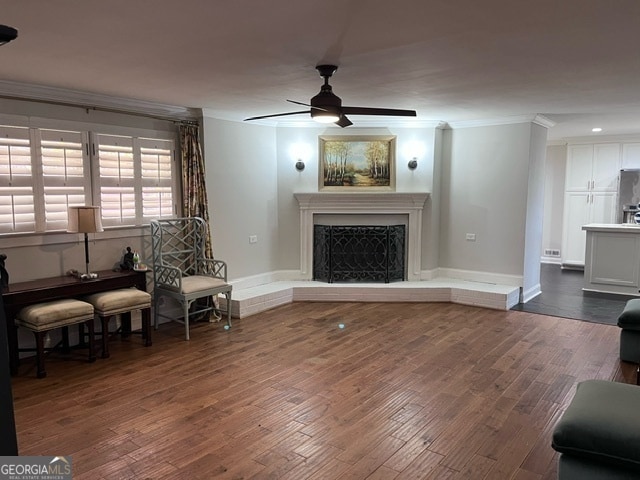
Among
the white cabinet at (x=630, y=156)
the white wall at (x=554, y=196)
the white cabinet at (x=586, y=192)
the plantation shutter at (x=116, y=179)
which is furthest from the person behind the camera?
the white wall at (x=554, y=196)

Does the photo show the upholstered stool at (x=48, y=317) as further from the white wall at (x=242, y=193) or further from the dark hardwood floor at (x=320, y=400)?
the white wall at (x=242, y=193)

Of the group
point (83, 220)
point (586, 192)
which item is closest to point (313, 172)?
point (83, 220)

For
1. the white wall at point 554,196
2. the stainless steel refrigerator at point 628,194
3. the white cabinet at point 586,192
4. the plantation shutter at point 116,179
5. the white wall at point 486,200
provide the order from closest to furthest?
the plantation shutter at point 116,179
the white wall at point 486,200
the stainless steel refrigerator at point 628,194
the white cabinet at point 586,192
the white wall at point 554,196

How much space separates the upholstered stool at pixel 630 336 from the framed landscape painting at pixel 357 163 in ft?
10.9

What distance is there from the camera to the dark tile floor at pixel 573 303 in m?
5.75

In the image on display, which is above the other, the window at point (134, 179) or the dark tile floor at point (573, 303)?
the window at point (134, 179)

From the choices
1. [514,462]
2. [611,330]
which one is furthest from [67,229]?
[611,330]

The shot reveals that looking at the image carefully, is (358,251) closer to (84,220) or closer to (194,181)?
(194,181)

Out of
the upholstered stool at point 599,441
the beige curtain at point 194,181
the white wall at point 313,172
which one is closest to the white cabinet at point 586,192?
the white wall at point 313,172

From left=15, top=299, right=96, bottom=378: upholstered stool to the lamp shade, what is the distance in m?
0.66

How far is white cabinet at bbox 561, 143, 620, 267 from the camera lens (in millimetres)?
8375

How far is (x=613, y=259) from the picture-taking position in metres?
6.64

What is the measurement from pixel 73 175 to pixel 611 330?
5900mm

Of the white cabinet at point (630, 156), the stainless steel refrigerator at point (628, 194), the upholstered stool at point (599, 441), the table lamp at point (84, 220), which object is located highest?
the white cabinet at point (630, 156)
